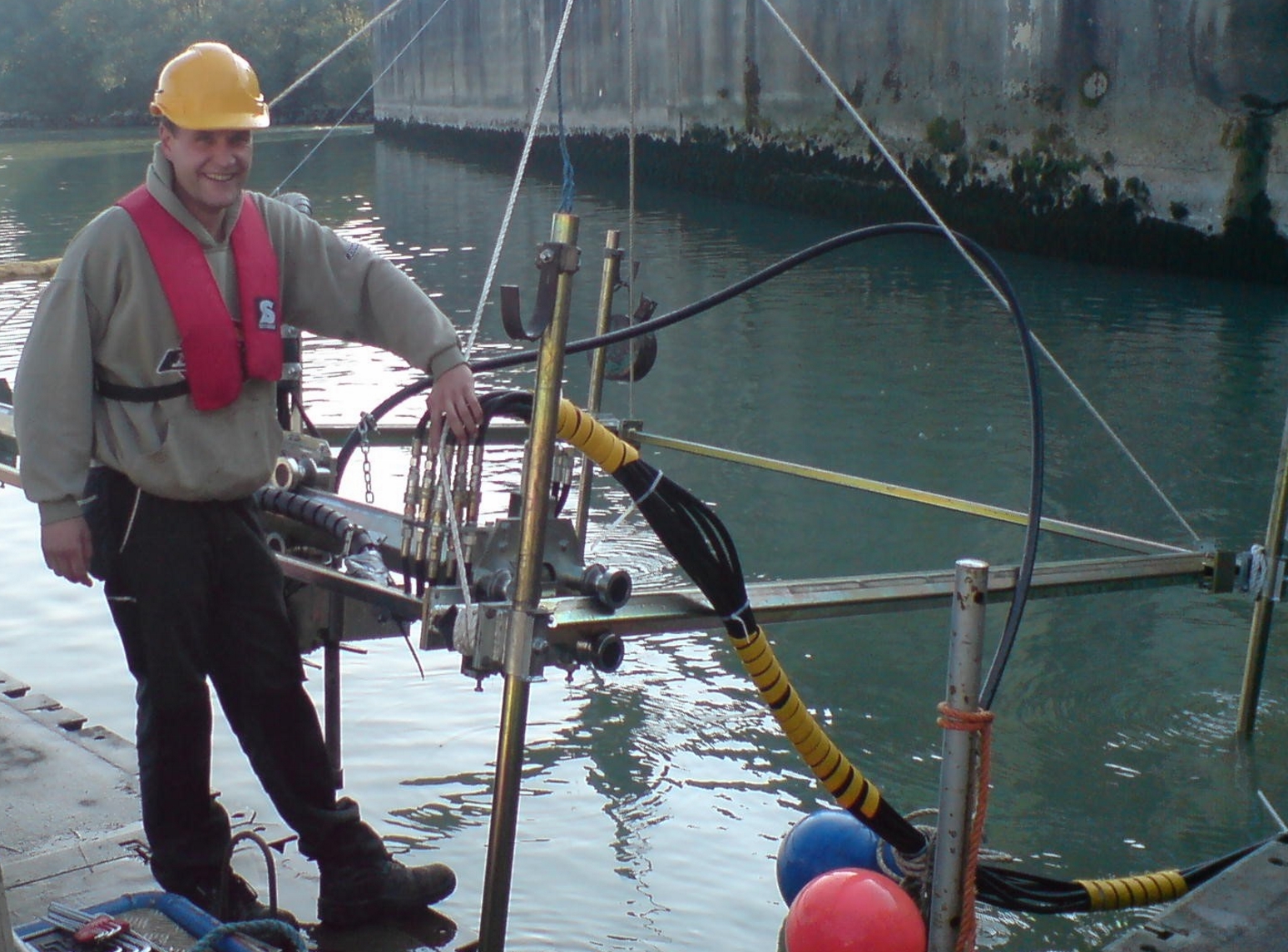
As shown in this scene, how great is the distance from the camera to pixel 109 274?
304 centimetres

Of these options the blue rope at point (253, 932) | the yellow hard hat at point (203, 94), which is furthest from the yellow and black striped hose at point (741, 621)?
the blue rope at point (253, 932)

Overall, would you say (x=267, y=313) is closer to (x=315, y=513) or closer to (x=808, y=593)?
(x=315, y=513)

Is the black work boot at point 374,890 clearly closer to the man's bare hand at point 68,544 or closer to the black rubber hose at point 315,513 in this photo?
the black rubber hose at point 315,513

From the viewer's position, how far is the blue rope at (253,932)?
2955 millimetres

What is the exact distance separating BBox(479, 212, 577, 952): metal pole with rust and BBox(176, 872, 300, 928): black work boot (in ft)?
2.60

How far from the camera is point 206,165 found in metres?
3.12

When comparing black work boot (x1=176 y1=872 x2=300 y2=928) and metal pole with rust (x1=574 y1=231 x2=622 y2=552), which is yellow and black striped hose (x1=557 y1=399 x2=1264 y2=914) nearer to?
black work boot (x1=176 y1=872 x2=300 y2=928)

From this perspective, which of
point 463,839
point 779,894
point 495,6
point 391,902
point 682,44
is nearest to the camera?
point 391,902

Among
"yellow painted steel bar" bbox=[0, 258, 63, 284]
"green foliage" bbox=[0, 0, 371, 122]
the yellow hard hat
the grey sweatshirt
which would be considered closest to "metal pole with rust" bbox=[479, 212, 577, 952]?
the grey sweatshirt

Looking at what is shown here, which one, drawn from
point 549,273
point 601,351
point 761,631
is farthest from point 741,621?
point 601,351

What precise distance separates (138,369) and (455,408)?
0.65 metres

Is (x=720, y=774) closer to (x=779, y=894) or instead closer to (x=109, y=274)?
(x=779, y=894)

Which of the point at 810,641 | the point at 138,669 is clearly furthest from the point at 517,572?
the point at 810,641

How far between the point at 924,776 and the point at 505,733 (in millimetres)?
2431
